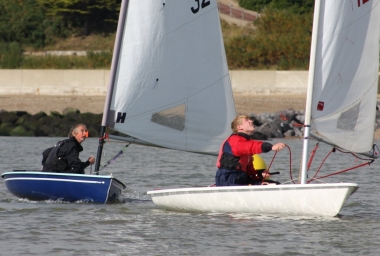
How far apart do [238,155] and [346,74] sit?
1.41 metres

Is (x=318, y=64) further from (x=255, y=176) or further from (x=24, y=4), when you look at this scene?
(x=24, y=4)

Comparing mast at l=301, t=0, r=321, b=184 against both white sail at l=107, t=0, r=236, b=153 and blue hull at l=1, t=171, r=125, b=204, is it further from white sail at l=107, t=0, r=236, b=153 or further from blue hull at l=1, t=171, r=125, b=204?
blue hull at l=1, t=171, r=125, b=204

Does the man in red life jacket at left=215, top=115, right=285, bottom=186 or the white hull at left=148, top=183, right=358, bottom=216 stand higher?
the man in red life jacket at left=215, top=115, right=285, bottom=186

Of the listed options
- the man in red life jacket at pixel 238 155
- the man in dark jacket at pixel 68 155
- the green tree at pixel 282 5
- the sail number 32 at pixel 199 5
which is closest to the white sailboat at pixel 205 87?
the sail number 32 at pixel 199 5

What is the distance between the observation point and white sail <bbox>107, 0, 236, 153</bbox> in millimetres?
10539

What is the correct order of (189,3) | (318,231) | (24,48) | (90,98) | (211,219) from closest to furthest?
1. (318,231)
2. (211,219)
3. (189,3)
4. (90,98)
5. (24,48)

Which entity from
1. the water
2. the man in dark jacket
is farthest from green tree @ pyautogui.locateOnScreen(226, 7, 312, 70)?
the man in dark jacket

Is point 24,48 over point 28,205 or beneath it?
over

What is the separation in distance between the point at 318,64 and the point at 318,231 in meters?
1.72

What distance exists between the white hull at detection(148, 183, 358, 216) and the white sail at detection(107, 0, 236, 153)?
3.06 feet

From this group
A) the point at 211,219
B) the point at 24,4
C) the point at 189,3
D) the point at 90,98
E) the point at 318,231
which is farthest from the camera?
the point at 24,4

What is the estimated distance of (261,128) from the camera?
80.6 ft

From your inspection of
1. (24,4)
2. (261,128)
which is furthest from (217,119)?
(24,4)

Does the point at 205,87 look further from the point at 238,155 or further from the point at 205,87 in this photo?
the point at 238,155
